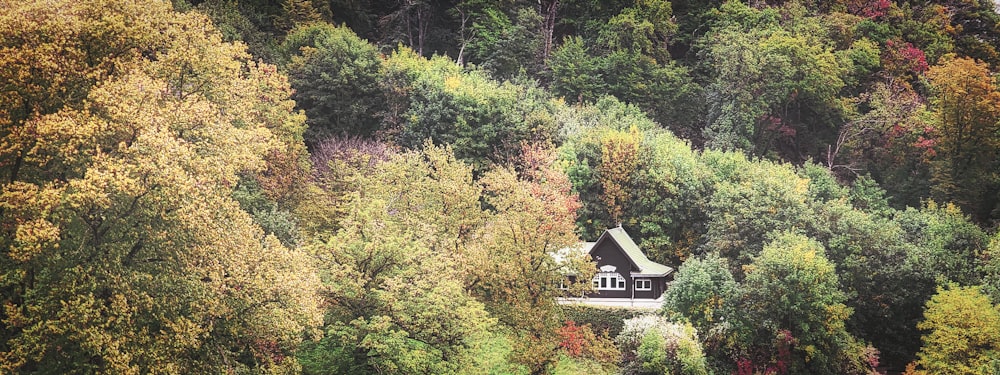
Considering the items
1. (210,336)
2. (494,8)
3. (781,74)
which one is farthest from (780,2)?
(210,336)

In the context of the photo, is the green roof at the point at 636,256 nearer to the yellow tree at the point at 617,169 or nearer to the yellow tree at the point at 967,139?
the yellow tree at the point at 617,169

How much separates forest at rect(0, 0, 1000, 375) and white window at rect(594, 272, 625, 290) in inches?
119

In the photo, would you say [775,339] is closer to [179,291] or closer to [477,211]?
[477,211]

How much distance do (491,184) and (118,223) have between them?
2652 cm

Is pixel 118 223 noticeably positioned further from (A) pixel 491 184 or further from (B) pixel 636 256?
(B) pixel 636 256

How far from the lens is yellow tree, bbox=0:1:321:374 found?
31453 millimetres

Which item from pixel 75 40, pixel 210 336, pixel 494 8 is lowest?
pixel 210 336

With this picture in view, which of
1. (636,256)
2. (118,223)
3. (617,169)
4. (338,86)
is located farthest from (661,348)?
(118,223)

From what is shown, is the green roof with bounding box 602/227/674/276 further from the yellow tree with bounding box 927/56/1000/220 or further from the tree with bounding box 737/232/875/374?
the yellow tree with bounding box 927/56/1000/220

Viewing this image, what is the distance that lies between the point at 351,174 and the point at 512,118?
12132mm

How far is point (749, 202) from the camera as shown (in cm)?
6075

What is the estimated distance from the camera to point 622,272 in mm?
60531

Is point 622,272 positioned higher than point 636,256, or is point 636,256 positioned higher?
point 636,256

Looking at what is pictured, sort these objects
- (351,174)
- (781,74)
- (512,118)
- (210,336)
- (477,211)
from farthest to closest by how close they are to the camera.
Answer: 1. (781,74)
2. (512,118)
3. (351,174)
4. (477,211)
5. (210,336)
